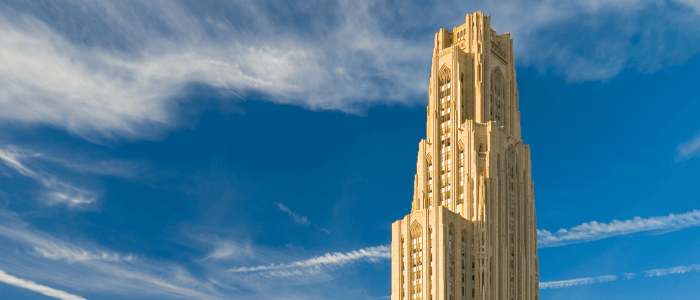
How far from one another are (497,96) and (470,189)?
2503cm

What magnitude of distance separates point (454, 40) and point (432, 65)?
25.6 feet

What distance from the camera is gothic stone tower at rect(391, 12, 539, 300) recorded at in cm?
14075

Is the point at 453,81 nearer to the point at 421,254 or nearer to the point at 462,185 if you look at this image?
the point at 462,185

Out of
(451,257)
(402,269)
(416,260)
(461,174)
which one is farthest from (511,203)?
(402,269)

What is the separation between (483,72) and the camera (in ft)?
520

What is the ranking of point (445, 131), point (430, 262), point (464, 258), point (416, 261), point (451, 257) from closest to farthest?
point (451, 257)
point (430, 262)
point (464, 258)
point (416, 261)
point (445, 131)

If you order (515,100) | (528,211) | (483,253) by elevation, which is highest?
(515,100)

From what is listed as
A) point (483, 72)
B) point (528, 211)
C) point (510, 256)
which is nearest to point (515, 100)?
point (483, 72)

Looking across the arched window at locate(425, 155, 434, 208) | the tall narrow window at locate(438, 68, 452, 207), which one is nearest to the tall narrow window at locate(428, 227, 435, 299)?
the tall narrow window at locate(438, 68, 452, 207)

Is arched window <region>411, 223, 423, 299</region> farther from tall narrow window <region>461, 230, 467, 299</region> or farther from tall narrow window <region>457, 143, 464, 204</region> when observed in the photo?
tall narrow window <region>457, 143, 464, 204</region>

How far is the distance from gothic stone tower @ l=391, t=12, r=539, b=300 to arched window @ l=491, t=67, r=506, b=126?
0.20 metres

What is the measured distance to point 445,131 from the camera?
15675 centimetres

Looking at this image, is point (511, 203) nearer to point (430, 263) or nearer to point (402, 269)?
point (430, 263)

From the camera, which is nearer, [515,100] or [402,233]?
[402,233]
